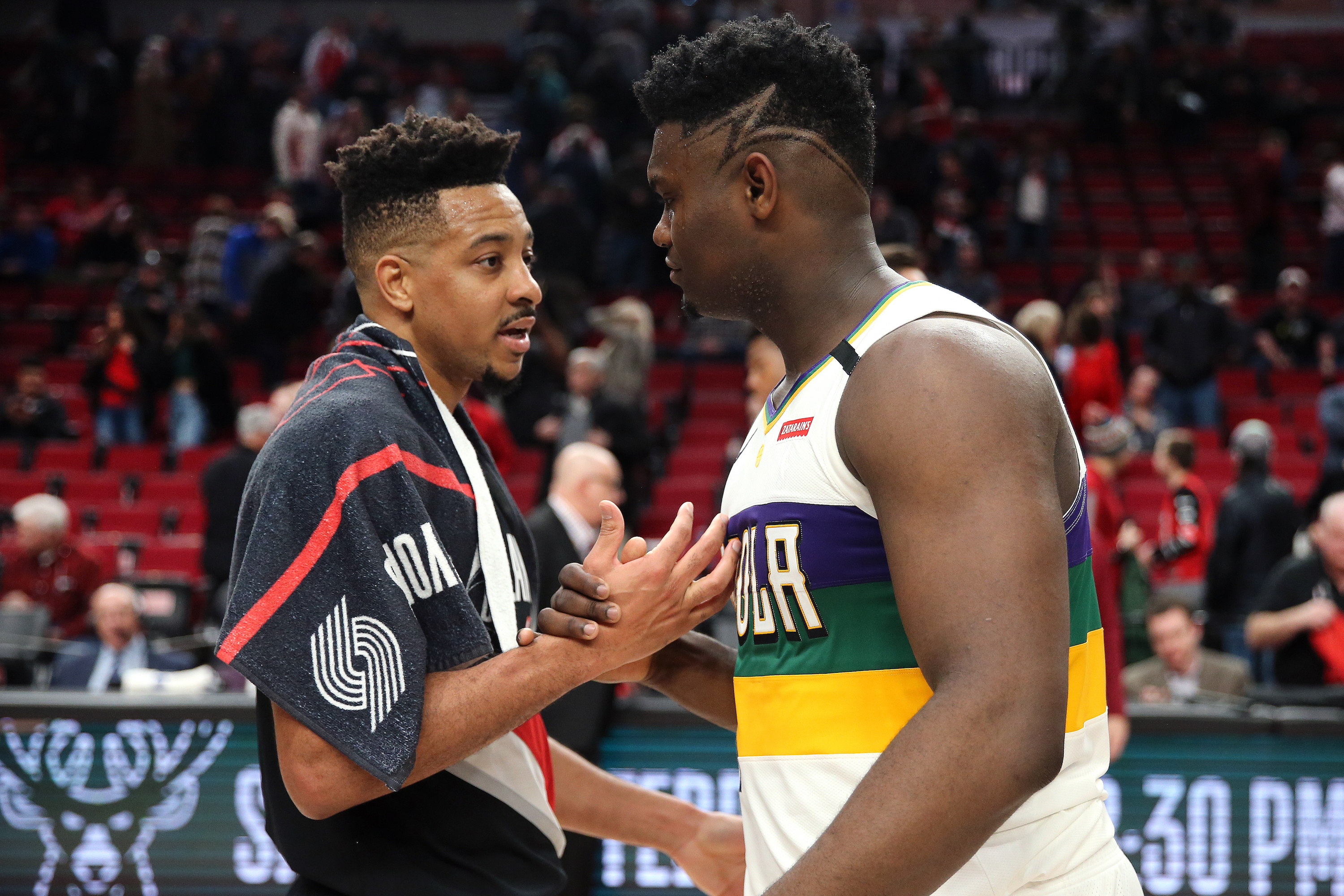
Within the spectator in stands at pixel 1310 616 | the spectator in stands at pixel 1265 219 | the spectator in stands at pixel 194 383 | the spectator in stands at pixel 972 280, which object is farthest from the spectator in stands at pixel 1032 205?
the spectator in stands at pixel 1310 616

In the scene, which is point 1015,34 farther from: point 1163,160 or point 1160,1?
point 1163,160

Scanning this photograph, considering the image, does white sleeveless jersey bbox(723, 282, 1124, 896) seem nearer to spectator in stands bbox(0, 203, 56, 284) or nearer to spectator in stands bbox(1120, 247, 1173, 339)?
spectator in stands bbox(1120, 247, 1173, 339)

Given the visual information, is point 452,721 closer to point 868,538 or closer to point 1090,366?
point 868,538

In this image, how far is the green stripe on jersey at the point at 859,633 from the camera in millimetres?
1583

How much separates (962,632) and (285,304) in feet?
35.8

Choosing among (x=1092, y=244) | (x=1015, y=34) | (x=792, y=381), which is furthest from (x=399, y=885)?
(x=1015, y=34)

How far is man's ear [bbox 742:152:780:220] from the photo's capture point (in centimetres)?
171

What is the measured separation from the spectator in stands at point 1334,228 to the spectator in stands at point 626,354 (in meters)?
7.48

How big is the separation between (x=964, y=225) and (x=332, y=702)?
12.1 metres

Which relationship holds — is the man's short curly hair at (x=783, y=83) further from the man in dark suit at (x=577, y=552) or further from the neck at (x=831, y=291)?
the man in dark suit at (x=577, y=552)

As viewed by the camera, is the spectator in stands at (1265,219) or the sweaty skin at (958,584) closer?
the sweaty skin at (958,584)

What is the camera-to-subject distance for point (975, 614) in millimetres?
1394

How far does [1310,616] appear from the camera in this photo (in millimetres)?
5824

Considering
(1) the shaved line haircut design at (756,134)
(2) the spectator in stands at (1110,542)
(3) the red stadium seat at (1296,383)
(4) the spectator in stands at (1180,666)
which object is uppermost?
(1) the shaved line haircut design at (756,134)
